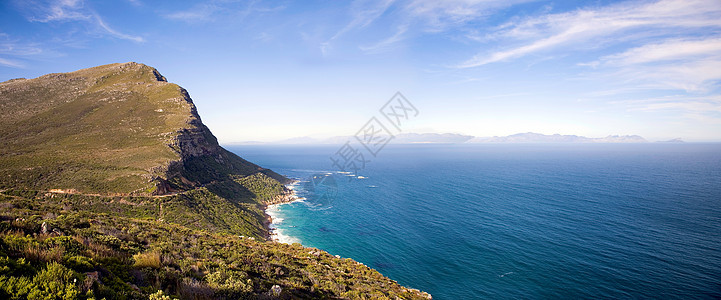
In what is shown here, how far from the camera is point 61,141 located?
182ft

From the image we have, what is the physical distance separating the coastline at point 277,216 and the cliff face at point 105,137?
15888 millimetres

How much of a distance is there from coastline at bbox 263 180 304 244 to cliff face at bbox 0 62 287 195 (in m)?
15.9

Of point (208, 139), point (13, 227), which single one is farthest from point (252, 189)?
point (13, 227)

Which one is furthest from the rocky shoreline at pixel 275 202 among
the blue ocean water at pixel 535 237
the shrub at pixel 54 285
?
the shrub at pixel 54 285

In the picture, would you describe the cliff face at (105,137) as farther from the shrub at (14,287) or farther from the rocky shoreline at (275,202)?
the shrub at (14,287)

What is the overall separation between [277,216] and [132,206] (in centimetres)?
2891

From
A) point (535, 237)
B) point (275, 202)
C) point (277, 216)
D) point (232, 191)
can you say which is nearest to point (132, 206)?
point (232, 191)

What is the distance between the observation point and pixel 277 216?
2554 inches

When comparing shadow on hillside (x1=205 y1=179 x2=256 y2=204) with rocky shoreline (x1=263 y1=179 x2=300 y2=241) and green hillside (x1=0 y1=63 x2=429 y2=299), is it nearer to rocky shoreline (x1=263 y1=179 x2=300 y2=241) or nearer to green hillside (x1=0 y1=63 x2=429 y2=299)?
green hillside (x1=0 y1=63 x2=429 y2=299)

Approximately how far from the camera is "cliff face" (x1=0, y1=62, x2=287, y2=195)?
4500 cm

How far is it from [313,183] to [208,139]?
42.4m

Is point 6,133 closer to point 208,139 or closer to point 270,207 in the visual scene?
point 208,139

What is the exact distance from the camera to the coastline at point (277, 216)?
49.5 meters

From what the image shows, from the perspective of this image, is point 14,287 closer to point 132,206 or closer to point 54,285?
point 54,285
